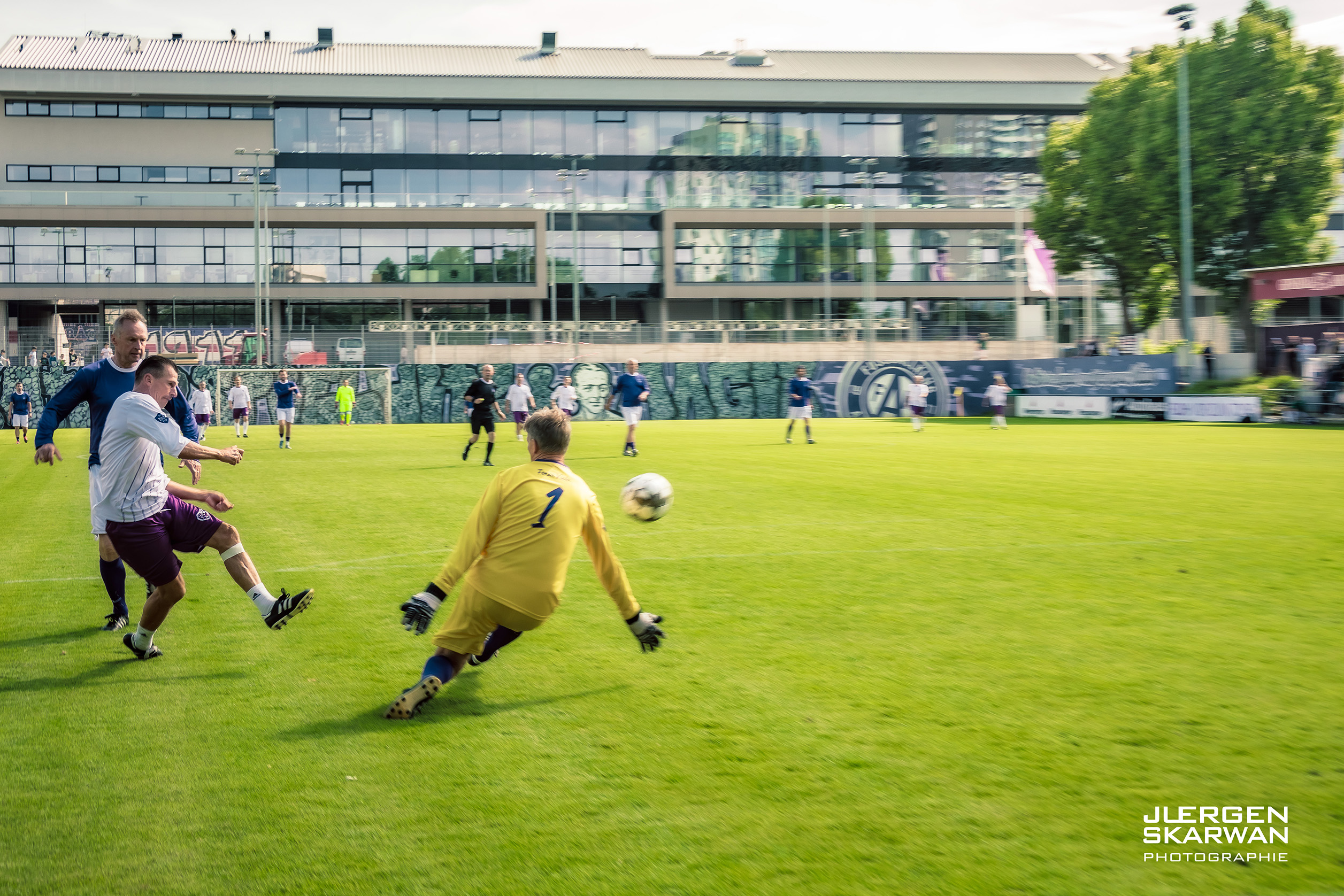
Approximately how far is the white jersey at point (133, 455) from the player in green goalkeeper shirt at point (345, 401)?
125 ft

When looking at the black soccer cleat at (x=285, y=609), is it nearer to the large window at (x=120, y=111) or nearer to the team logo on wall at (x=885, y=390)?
the team logo on wall at (x=885, y=390)

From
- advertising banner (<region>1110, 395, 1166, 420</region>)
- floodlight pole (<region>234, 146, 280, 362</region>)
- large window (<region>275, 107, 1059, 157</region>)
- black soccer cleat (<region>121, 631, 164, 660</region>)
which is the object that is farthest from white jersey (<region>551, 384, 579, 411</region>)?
large window (<region>275, 107, 1059, 157</region>)

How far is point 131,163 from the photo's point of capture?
60281 mm

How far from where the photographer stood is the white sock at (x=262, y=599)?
6543mm

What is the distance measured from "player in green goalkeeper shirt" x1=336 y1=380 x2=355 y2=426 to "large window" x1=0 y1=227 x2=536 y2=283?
46.3 feet

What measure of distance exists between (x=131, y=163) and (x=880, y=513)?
195ft

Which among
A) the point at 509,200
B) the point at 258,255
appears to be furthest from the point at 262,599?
the point at 509,200

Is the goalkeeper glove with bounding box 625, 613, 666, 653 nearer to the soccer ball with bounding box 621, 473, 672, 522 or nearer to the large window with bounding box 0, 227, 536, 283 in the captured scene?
the soccer ball with bounding box 621, 473, 672, 522

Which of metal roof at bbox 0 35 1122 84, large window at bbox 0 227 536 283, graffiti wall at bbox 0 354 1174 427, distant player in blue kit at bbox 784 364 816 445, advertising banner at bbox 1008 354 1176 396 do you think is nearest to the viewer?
distant player in blue kit at bbox 784 364 816 445

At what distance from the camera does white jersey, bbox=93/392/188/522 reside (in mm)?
6141

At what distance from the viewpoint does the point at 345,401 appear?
142 ft

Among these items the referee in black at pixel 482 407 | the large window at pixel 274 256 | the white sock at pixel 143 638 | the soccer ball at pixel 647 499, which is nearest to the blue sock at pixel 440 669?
the soccer ball at pixel 647 499

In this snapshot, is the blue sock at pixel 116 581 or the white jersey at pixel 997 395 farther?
the white jersey at pixel 997 395

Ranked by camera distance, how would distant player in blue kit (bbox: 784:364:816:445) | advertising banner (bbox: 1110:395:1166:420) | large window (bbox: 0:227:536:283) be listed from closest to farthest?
distant player in blue kit (bbox: 784:364:816:445), advertising banner (bbox: 1110:395:1166:420), large window (bbox: 0:227:536:283)
